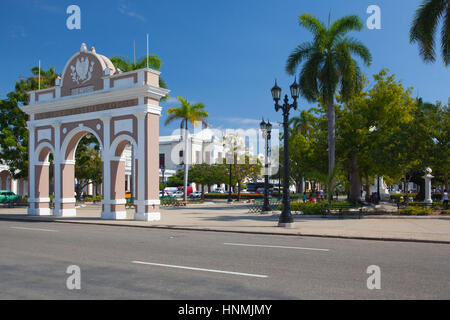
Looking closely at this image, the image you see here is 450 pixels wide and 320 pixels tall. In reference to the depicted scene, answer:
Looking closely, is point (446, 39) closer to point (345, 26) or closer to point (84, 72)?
point (345, 26)

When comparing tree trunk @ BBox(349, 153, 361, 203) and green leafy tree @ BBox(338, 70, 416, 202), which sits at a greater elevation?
green leafy tree @ BBox(338, 70, 416, 202)

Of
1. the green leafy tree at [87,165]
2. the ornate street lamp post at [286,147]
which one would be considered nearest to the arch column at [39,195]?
the green leafy tree at [87,165]

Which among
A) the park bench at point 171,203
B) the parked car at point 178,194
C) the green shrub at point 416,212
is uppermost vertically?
the green shrub at point 416,212

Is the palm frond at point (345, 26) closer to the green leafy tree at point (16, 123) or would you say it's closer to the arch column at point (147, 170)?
the arch column at point (147, 170)

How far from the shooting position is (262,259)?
952cm

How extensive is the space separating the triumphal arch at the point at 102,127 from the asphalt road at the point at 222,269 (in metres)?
9.33

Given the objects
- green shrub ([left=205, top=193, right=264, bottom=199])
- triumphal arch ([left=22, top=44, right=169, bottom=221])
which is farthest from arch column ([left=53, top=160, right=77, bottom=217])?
green shrub ([left=205, top=193, right=264, bottom=199])

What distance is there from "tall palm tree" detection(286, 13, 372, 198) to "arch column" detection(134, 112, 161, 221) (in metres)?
12.1

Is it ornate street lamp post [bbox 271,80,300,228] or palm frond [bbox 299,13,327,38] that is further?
palm frond [bbox 299,13,327,38]

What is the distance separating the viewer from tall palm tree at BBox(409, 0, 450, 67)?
22.1 m

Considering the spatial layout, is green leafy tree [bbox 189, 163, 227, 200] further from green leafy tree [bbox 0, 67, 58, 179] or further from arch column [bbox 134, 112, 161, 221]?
arch column [bbox 134, 112, 161, 221]

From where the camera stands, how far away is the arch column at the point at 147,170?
21.8 metres

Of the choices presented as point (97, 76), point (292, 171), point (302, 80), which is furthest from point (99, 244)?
point (292, 171)

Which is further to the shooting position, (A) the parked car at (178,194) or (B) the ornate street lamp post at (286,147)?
(A) the parked car at (178,194)
